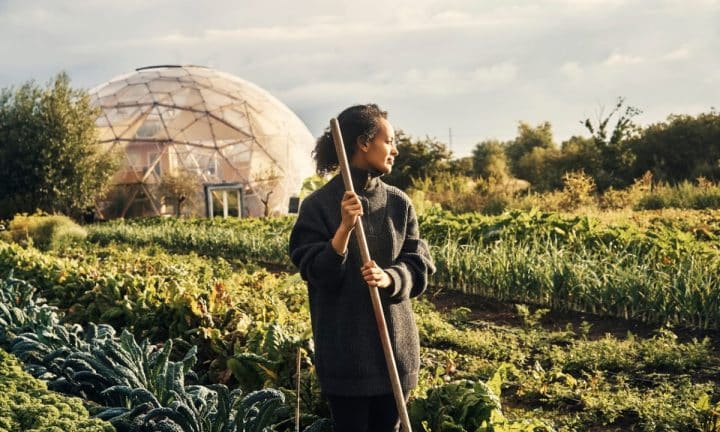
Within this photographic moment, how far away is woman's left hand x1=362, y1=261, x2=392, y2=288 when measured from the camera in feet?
7.77

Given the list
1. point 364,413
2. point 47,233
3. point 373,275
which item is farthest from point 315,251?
point 47,233

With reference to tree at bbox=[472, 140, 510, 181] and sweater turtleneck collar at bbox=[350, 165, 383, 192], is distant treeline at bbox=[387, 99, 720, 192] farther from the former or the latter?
sweater turtleneck collar at bbox=[350, 165, 383, 192]

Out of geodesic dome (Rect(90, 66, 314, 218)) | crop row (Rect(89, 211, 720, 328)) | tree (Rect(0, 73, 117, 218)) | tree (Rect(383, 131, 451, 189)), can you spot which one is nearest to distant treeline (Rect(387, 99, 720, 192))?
tree (Rect(383, 131, 451, 189))

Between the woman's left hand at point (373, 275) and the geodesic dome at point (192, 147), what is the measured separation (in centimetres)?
2558

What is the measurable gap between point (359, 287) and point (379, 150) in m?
0.48

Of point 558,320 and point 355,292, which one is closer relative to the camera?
point 355,292

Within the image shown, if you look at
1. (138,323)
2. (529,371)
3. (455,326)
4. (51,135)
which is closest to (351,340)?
(529,371)

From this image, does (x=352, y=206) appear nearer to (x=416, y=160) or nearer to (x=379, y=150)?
(x=379, y=150)

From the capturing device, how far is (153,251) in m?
13.9

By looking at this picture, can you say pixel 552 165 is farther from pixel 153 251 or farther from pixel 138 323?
pixel 138 323

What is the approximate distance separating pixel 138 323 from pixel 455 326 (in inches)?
99.5

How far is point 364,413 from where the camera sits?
274 cm

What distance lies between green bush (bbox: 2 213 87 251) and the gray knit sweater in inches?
560

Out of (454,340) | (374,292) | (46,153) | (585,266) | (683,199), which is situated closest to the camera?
(374,292)
